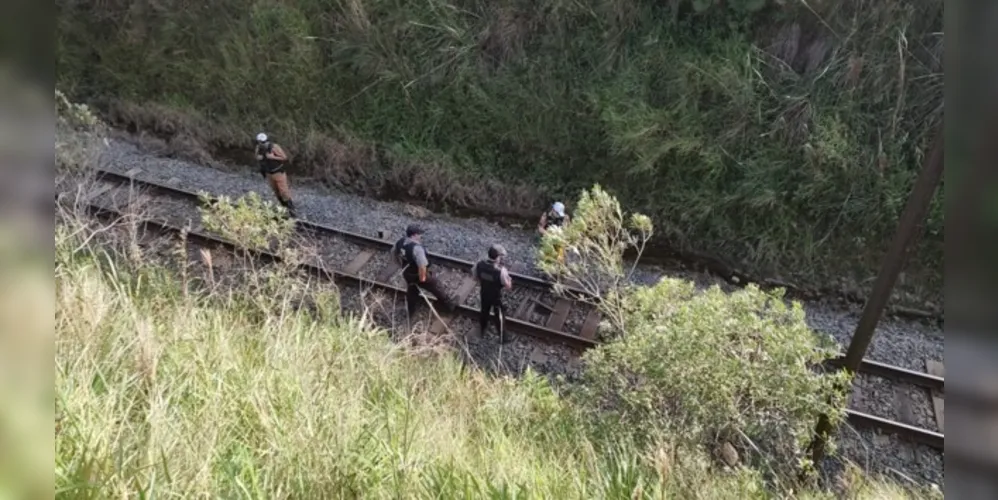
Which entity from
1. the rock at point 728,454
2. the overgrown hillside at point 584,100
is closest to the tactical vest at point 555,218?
the overgrown hillside at point 584,100

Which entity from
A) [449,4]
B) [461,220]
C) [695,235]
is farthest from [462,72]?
[695,235]

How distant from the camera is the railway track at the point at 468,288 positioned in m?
7.18

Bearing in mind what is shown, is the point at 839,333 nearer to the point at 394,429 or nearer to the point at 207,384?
the point at 394,429

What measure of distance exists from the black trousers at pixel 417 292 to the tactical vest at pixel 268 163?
3150 millimetres

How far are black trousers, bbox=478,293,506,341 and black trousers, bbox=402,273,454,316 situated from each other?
1.51 feet

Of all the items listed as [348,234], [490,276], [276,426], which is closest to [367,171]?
[348,234]

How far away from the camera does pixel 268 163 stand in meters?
9.59

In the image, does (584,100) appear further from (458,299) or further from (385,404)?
(385,404)

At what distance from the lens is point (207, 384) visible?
11.9 feet

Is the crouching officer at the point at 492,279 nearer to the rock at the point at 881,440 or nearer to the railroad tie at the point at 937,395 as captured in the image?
the rock at the point at 881,440

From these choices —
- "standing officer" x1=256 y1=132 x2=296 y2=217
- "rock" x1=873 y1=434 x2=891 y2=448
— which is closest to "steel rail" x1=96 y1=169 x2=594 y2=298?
"standing officer" x1=256 y1=132 x2=296 y2=217

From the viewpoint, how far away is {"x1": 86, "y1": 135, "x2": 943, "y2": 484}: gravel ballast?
22.2 ft
